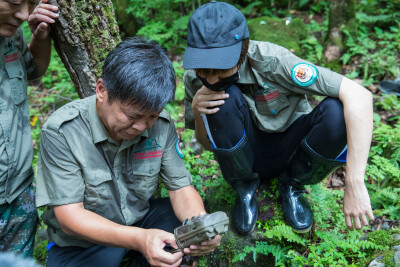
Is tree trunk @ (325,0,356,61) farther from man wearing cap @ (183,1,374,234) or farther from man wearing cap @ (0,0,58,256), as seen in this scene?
man wearing cap @ (0,0,58,256)

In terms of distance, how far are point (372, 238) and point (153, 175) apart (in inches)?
69.1

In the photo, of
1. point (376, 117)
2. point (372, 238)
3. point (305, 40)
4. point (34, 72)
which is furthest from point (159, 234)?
point (305, 40)

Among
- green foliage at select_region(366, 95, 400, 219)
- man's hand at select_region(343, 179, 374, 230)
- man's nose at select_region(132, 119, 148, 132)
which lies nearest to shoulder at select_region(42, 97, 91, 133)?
man's nose at select_region(132, 119, 148, 132)

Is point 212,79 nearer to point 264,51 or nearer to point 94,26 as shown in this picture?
point 264,51

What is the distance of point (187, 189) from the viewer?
2.74 metres

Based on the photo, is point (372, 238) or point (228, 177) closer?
point (372, 238)

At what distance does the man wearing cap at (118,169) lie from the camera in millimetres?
2150

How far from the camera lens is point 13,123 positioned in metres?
2.77

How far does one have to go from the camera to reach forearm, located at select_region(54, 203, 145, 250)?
2236mm

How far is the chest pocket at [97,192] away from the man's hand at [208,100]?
2.74 feet

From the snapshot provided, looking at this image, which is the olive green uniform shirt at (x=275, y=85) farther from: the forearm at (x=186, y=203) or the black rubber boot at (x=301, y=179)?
the forearm at (x=186, y=203)

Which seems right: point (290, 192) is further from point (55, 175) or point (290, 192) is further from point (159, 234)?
point (55, 175)

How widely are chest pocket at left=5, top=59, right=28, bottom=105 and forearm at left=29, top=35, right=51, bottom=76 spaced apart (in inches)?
8.4

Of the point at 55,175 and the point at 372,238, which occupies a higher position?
the point at 55,175
